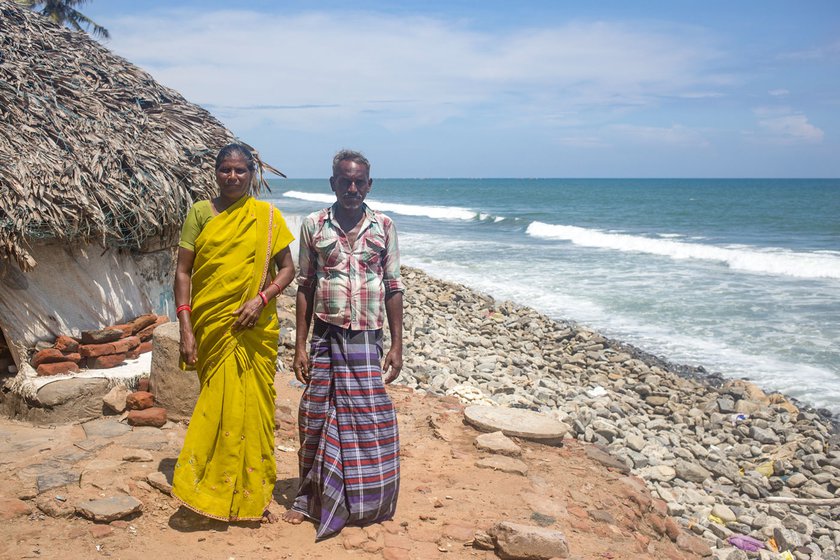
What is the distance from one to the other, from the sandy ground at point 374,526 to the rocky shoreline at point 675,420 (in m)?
0.92

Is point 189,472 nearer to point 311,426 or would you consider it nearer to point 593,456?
point 311,426

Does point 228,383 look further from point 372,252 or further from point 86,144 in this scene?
point 86,144

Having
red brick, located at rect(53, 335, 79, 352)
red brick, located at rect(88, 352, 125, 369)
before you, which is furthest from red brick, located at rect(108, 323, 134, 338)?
red brick, located at rect(53, 335, 79, 352)

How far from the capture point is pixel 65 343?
530cm

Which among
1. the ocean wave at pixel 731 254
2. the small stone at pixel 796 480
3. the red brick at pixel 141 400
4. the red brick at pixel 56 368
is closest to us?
the red brick at pixel 141 400

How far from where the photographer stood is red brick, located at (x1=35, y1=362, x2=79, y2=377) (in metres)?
5.16

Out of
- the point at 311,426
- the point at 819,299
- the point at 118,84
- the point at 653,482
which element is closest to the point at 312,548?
the point at 311,426

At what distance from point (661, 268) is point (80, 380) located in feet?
54.1

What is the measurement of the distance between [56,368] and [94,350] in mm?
291

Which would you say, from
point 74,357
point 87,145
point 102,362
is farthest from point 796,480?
point 87,145

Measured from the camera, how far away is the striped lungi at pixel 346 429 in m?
3.52

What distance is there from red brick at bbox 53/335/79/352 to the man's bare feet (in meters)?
2.63

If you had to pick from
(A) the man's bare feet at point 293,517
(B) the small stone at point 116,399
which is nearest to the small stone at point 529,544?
(A) the man's bare feet at point 293,517

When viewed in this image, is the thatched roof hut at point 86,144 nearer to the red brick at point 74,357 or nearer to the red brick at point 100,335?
the red brick at point 100,335
